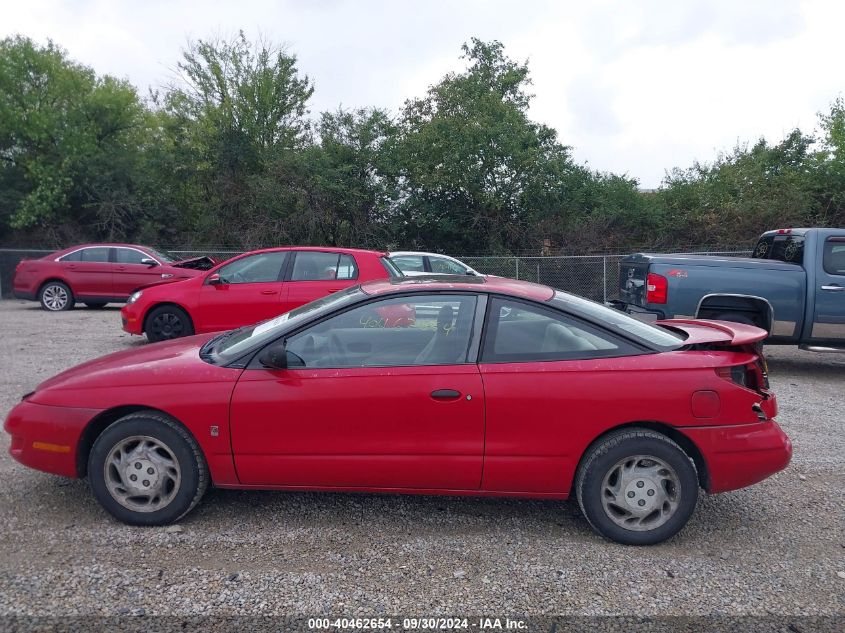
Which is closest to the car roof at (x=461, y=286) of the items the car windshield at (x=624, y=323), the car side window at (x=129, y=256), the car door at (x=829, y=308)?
the car windshield at (x=624, y=323)

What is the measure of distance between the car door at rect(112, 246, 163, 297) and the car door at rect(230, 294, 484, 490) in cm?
1306

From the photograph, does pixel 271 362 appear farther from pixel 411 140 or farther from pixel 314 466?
pixel 411 140

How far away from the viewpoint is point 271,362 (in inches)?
148

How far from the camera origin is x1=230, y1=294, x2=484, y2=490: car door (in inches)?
147

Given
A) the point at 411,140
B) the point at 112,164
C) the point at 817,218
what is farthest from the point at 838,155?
the point at 112,164

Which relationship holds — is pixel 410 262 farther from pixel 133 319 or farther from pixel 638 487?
pixel 638 487

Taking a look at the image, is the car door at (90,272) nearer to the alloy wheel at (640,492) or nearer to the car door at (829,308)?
the car door at (829,308)

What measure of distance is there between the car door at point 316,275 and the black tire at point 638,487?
5933 millimetres

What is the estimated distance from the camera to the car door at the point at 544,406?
3.68m

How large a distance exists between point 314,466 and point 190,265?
575 inches

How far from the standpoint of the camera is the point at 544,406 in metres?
3.69

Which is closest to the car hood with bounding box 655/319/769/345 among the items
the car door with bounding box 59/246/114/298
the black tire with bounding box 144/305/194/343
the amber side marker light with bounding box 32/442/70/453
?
the amber side marker light with bounding box 32/442/70/453

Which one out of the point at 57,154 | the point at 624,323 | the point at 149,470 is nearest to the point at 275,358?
the point at 149,470

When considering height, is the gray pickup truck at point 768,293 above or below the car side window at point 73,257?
below
